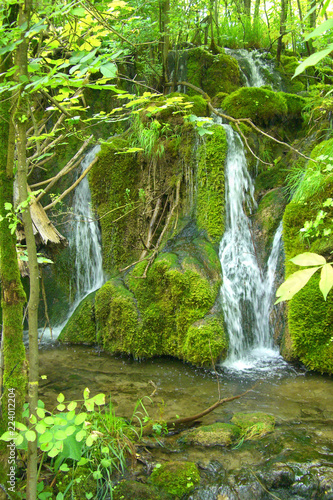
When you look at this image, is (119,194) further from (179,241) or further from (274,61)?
(274,61)

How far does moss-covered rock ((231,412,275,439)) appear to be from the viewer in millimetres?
3312

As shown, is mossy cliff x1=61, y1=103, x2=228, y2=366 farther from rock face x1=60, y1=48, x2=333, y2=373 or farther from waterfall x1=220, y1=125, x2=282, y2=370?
waterfall x1=220, y1=125, x2=282, y2=370

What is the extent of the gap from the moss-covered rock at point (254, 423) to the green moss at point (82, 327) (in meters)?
3.01

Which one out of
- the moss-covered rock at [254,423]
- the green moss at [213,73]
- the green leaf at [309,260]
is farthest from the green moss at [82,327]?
the green moss at [213,73]

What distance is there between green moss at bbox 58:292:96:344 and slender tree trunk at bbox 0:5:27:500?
3854mm

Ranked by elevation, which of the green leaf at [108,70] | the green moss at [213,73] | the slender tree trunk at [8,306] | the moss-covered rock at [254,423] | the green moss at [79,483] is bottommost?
the moss-covered rock at [254,423]

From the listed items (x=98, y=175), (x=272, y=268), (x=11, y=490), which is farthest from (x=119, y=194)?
(x=11, y=490)

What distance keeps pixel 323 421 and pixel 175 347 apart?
2.25 m

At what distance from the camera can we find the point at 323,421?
356cm

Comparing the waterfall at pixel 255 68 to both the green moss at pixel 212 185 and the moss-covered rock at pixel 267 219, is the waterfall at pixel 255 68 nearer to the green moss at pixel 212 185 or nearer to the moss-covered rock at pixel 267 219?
the green moss at pixel 212 185

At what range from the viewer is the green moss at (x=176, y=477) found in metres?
2.64

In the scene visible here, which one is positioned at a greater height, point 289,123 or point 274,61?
point 274,61

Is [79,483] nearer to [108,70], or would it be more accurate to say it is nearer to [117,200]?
[108,70]

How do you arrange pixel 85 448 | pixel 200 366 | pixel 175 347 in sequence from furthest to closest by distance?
pixel 175 347 < pixel 200 366 < pixel 85 448
